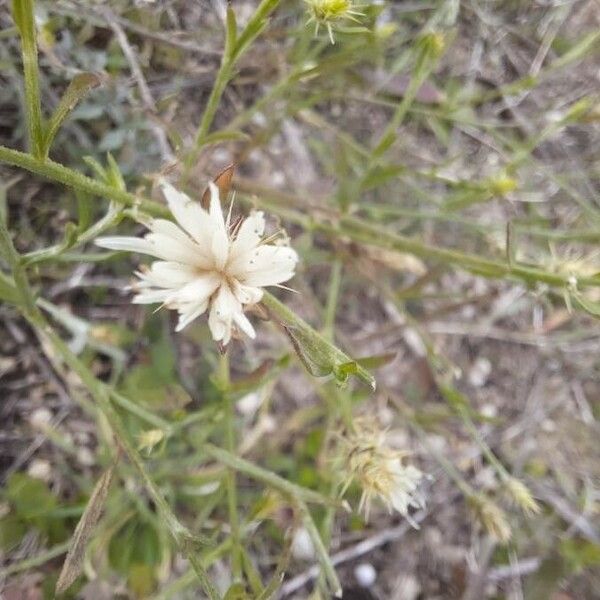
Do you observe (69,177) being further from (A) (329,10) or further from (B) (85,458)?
(B) (85,458)

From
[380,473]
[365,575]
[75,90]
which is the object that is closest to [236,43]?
[75,90]

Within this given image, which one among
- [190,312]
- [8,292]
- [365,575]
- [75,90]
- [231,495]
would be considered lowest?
[365,575]

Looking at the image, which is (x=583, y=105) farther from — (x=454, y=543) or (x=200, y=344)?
(x=454, y=543)

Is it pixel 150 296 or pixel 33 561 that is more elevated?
pixel 150 296

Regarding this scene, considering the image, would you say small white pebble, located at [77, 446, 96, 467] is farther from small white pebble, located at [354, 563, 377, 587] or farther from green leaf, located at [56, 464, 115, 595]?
small white pebble, located at [354, 563, 377, 587]

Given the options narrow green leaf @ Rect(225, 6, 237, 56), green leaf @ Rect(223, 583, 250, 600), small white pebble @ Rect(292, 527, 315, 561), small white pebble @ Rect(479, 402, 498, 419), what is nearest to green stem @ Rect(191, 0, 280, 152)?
narrow green leaf @ Rect(225, 6, 237, 56)
